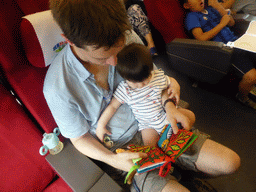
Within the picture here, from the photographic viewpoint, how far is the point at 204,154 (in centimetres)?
87

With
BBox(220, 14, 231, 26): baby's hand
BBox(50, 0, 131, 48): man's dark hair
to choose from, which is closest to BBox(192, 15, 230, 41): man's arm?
BBox(220, 14, 231, 26): baby's hand

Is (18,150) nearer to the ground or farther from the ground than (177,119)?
farther from the ground

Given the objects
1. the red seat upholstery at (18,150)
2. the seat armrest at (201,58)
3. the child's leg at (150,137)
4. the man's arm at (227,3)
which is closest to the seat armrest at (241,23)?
the man's arm at (227,3)

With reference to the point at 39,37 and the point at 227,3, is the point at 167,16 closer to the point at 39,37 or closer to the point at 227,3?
the point at 227,3

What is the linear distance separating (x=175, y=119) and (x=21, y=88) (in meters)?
0.79

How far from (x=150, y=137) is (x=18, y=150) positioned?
2.28 feet

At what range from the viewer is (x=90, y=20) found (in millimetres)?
528

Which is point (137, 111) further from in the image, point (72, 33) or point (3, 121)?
point (3, 121)

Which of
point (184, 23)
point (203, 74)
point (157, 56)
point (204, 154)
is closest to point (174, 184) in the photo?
point (204, 154)

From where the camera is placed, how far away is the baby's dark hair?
31.4 inches

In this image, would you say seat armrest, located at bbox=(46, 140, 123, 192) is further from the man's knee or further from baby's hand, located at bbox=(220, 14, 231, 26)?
baby's hand, located at bbox=(220, 14, 231, 26)

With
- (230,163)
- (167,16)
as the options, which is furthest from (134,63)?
(167,16)

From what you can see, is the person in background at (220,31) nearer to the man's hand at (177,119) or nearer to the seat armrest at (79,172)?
the man's hand at (177,119)

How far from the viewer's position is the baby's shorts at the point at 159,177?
2.56 ft
